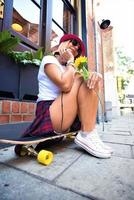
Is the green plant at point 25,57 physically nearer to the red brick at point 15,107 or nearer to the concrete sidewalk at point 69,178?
the red brick at point 15,107

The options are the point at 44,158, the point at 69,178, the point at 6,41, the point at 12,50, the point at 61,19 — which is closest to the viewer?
the point at 69,178

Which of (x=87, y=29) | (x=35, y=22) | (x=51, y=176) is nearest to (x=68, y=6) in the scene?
(x=87, y=29)

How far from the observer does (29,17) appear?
2.49 metres

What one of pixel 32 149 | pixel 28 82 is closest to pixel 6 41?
pixel 28 82

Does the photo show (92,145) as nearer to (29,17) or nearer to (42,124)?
(42,124)

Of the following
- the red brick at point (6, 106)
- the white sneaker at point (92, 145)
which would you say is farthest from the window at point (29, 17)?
the white sneaker at point (92, 145)

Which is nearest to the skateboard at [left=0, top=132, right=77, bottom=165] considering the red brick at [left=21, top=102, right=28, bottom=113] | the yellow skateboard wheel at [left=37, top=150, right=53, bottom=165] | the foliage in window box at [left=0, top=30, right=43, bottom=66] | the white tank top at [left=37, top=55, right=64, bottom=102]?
the yellow skateboard wheel at [left=37, top=150, right=53, bottom=165]

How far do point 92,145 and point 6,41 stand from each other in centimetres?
97

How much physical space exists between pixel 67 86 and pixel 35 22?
69.4 inches

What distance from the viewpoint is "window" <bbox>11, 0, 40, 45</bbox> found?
215 centimetres

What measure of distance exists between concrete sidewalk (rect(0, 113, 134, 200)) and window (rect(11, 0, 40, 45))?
5.20 ft

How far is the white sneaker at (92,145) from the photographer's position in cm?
106

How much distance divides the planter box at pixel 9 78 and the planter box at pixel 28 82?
0.16ft

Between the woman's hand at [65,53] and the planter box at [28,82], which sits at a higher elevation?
the woman's hand at [65,53]
